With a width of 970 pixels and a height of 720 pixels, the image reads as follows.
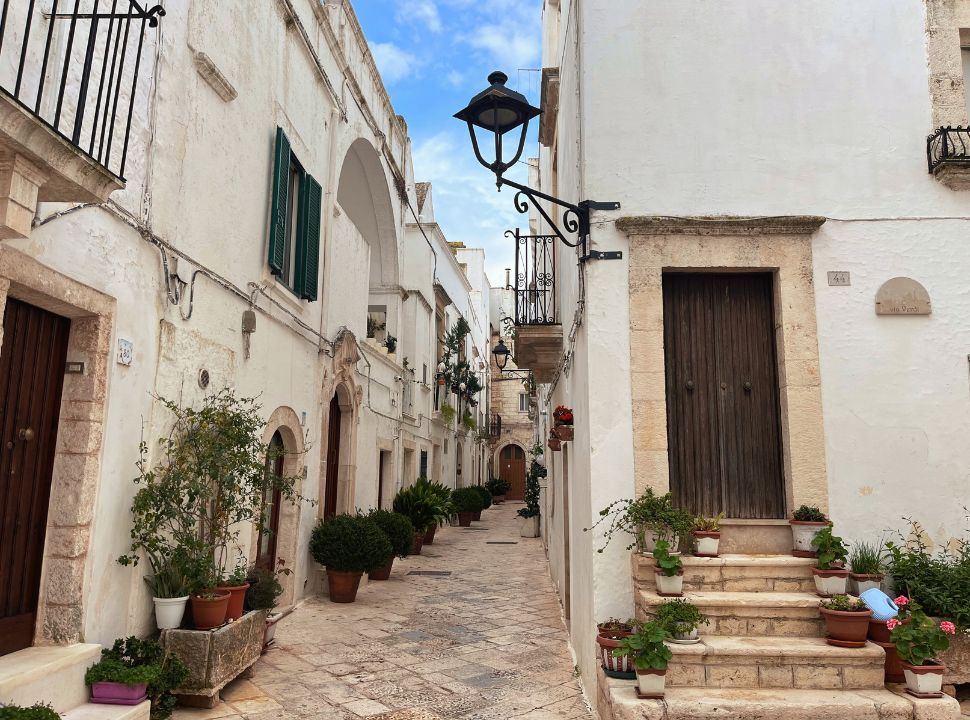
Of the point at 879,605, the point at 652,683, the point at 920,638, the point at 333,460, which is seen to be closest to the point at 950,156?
the point at 879,605

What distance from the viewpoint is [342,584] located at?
905 cm

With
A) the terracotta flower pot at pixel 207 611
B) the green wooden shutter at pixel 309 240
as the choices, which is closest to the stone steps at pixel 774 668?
the terracotta flower pot at pixel 207 611

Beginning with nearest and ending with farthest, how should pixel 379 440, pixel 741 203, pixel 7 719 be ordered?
pixel 7 719 → pixel 741 203 → pixel 379 440

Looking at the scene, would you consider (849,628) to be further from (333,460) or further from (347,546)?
(333,460)

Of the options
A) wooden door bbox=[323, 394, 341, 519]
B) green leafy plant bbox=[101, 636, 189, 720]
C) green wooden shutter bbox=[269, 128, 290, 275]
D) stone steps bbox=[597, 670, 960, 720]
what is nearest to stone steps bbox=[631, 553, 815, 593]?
stone steps bbox=[597, 670, 960, 720]

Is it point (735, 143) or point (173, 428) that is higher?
point (735, 143)

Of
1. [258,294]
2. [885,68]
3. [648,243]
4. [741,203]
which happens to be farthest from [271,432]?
[885,68]

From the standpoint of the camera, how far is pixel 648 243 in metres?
5.32

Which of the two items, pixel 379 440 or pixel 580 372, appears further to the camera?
pixel 379 440

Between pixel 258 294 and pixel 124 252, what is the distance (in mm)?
2521

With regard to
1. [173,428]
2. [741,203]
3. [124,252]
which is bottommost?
[173,428]

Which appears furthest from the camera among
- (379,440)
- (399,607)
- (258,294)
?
(379,440)

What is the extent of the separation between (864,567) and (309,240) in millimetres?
6844

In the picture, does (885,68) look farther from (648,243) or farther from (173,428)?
(173,428)
